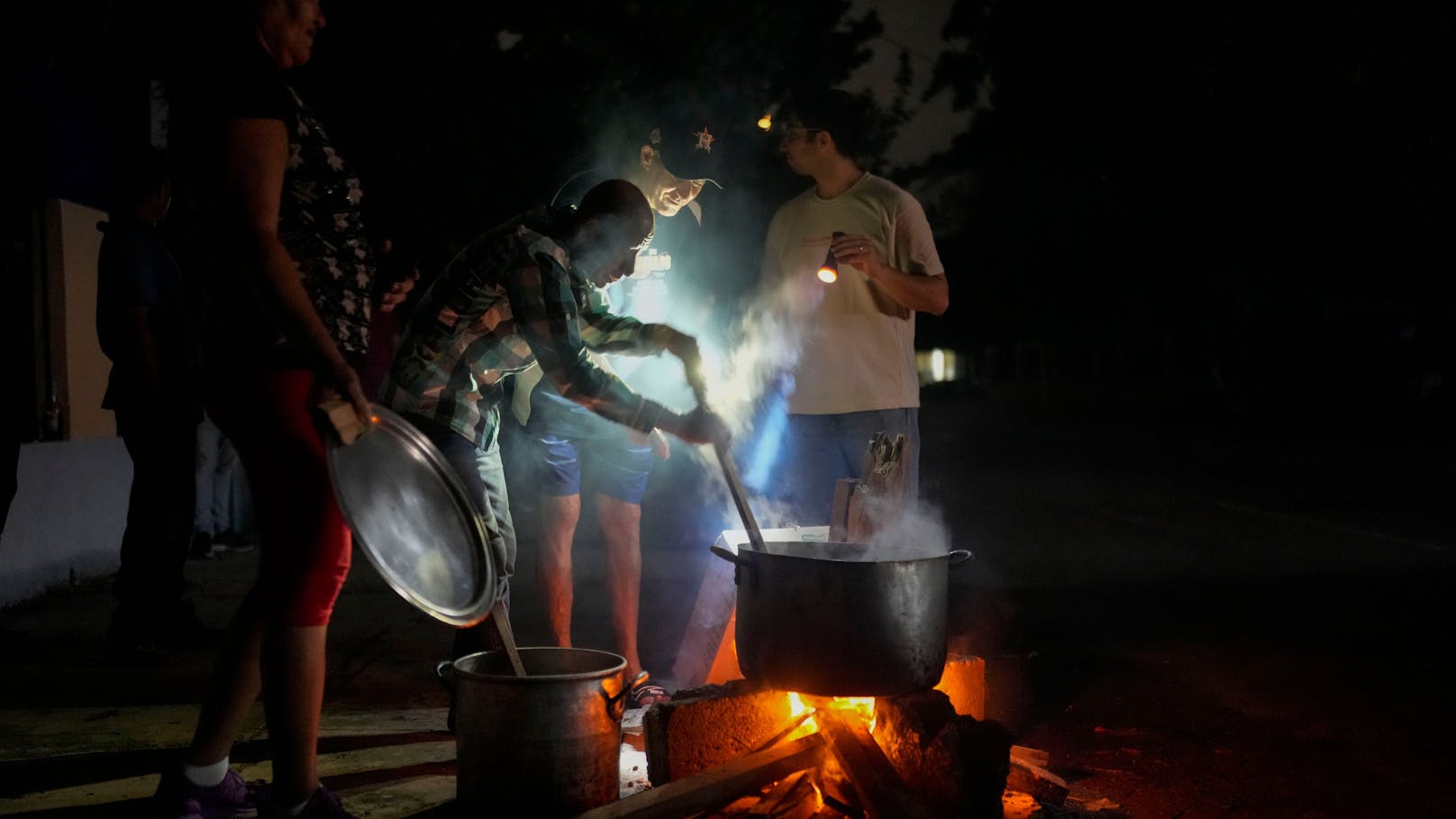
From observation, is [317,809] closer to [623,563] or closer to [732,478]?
[732,478]

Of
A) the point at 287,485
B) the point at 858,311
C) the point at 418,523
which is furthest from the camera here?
the point at 858,311

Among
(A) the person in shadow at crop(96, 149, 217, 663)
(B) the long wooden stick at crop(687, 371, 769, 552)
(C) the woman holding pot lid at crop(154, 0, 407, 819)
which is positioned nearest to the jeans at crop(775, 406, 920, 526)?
(B) the long wooden stick at crop(687, 371, 769, 552)

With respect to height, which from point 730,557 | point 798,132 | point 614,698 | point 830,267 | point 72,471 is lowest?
point 614,698

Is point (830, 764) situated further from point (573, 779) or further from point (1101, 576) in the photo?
point (1101, 576)

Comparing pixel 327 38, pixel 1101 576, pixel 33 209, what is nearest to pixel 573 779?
pixel 1101 576

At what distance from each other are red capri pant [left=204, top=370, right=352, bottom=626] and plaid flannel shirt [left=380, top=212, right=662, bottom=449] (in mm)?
803

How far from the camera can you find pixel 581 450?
487 cm

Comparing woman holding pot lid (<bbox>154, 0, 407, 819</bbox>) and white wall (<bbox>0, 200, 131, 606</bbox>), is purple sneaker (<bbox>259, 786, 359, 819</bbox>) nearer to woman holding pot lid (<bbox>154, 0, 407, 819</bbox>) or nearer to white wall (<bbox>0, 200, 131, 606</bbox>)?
woman holding pot lid (<bbox>154, 0, 407, 819</bbox>)

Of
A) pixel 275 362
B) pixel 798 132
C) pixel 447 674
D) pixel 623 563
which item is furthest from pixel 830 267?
pixel 275 362

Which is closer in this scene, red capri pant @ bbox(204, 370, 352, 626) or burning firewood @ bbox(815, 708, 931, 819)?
red capri pant @ bbox(204, 370, 352, 626)

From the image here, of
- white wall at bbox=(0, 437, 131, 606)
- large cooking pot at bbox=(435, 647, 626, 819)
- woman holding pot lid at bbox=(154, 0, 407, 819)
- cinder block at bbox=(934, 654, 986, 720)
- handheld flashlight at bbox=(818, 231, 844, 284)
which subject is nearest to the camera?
woman holding pot lid at bbox=(154, 0, 407, 819)

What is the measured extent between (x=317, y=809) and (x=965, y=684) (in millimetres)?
2189

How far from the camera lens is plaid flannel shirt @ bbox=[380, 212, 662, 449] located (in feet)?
11.5

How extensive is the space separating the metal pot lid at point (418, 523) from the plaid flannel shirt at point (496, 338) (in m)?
0.56
